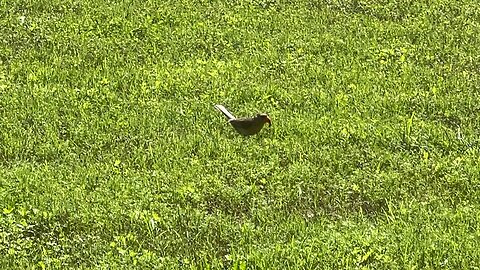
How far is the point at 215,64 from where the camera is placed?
7000 millimetres

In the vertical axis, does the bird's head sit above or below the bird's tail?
above

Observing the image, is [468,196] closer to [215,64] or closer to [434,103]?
[434,103]

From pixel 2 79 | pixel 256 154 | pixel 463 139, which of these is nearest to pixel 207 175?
pixel 256 154

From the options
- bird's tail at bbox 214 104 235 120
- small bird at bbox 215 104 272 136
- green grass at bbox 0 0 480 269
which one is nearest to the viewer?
green grass at bbox 0 0 480 269

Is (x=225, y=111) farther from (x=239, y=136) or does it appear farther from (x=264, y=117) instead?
(x=264, y=117)

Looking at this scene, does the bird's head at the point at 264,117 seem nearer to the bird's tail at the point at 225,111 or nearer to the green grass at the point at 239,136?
the green grass at the point at 239,136

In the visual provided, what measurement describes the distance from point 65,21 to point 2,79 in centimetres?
131

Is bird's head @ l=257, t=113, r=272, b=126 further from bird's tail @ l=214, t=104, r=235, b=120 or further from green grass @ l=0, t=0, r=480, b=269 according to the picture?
bird's tail @ l=214, t=104, r=235, b=120

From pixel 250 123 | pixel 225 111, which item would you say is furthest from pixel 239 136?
pixel 225 111

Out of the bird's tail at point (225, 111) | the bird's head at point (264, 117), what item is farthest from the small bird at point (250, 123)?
the bird's tail at point (225, 111)

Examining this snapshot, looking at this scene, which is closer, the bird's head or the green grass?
the green grass

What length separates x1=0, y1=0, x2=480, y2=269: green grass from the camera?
470 centimetres

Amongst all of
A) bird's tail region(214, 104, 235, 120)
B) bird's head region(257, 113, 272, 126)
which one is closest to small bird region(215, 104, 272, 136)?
bird's head region(257, 113, 272, 126)

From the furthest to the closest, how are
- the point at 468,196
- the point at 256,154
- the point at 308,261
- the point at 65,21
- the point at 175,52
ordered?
the point at 65,21, the point at 175,52, the point at 256,154, the point at 468,196, the point at 308,261
